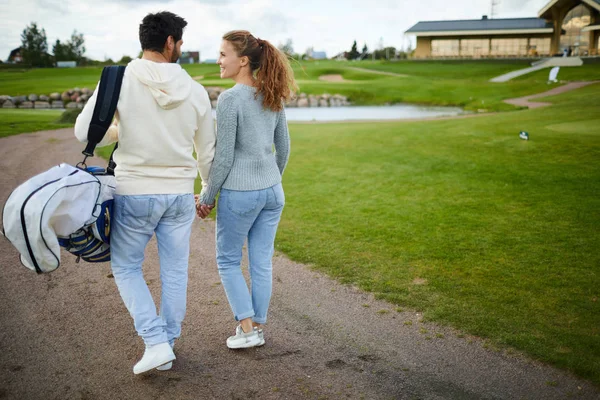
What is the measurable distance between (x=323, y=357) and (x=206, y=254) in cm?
283

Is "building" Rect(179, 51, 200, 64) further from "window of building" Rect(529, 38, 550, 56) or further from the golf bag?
the golf bag

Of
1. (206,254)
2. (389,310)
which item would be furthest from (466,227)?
(206,254)

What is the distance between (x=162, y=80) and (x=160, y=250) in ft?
3.93

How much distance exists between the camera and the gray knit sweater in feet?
10.9

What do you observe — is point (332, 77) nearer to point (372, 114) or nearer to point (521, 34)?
point (521, 34)

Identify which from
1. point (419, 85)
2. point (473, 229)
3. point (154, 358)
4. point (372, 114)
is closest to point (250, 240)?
point (154, 358)

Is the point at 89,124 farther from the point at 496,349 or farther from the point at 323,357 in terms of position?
the point at 496,349

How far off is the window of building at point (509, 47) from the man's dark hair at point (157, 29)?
227 feet

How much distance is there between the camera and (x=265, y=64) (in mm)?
3340

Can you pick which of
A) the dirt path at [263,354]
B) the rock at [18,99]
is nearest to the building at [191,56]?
the rock at [18,99]

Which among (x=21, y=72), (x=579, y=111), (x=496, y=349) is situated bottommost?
(x=496, y=349)

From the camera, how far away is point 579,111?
664 inches

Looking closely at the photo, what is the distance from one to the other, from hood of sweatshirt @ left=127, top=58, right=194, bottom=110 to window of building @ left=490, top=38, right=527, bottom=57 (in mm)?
69158

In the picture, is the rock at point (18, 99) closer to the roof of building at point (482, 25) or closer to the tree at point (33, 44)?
the tree at point (33, 44)
